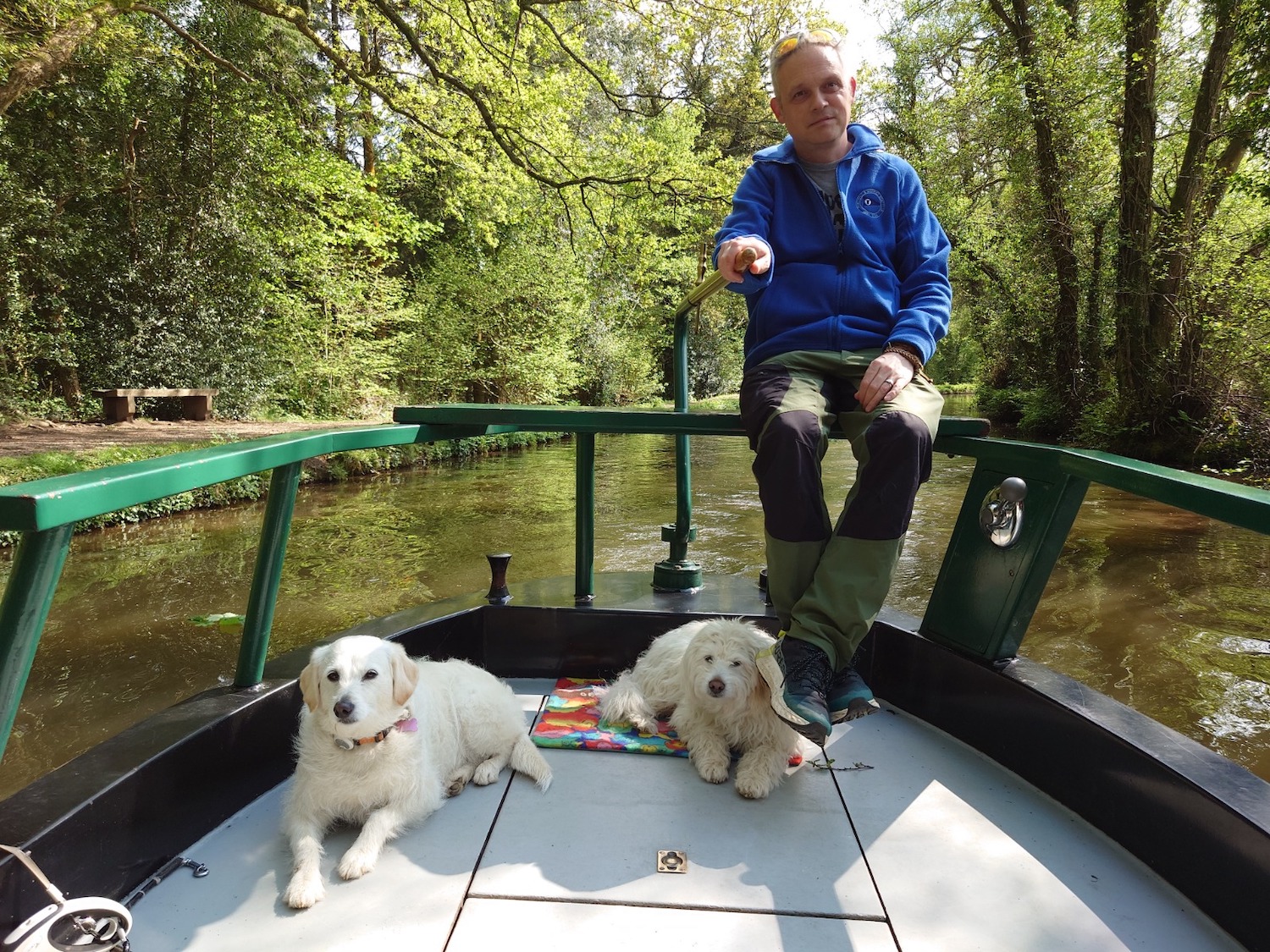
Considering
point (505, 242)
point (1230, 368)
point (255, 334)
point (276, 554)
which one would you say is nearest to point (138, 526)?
point (255, 334)

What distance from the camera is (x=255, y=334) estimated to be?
611 inches

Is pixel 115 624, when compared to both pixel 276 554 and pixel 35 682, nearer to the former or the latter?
pixel 35 682

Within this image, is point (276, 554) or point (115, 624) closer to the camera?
point (276, 554)

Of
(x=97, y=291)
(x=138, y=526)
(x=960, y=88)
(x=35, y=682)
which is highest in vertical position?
(x=960, y=88)

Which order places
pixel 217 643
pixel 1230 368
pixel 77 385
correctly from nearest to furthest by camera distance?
pixel 217 643
pixel 1230 368
pixel 77 385

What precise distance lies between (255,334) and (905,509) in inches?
635

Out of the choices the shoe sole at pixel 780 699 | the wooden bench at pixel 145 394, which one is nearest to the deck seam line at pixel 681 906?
the shoe sole at pixel 780 699

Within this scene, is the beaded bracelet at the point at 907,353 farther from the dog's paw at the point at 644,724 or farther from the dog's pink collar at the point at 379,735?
the dog's pink collar at the point at 379,735

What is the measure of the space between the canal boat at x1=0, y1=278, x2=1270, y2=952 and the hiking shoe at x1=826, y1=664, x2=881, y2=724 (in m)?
0.29

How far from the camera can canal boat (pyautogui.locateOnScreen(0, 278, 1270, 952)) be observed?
4.60 ft

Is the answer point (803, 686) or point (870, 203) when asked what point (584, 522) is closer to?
point (803, 686)

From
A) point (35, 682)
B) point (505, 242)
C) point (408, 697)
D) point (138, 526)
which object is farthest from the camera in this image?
point (505, 242)

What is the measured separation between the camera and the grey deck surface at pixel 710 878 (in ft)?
4.96

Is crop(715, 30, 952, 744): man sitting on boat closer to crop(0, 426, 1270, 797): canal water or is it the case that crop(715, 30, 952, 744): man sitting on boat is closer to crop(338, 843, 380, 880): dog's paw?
crop(338, 843, 380, 880): dog's paw
